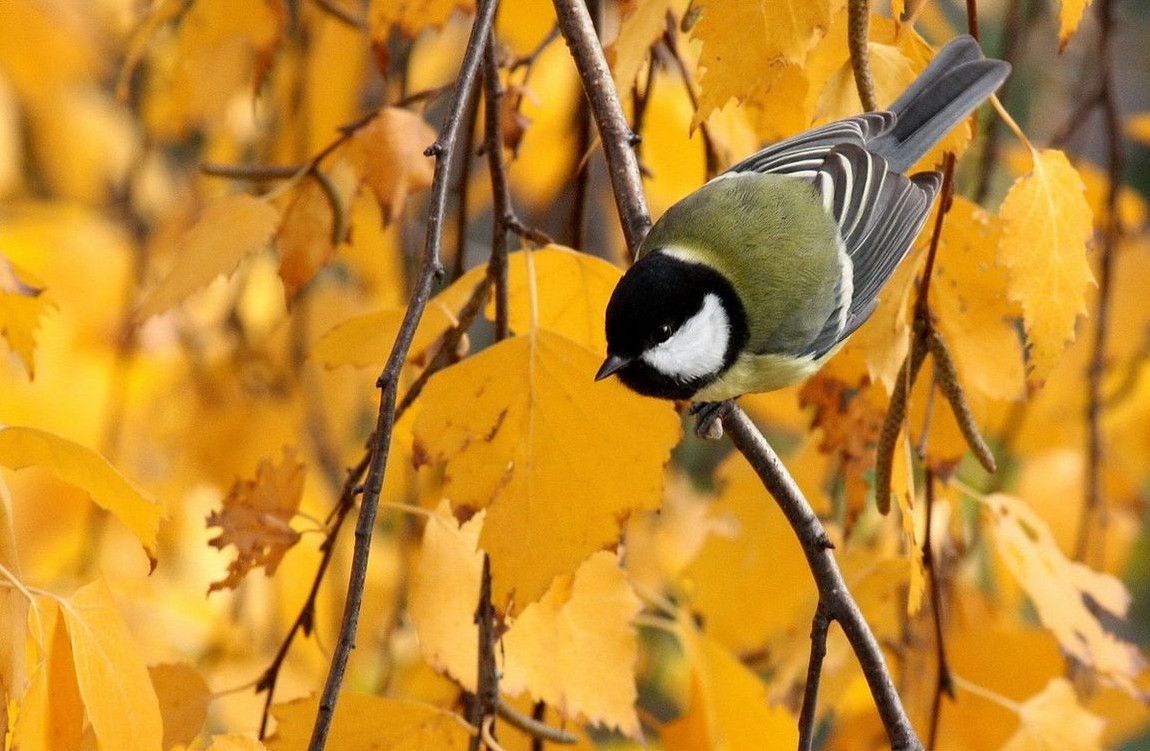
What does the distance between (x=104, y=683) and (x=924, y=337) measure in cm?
59

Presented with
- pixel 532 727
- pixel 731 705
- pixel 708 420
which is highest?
pixel 708 420

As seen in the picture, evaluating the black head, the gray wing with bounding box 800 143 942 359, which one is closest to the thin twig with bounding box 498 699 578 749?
the black head

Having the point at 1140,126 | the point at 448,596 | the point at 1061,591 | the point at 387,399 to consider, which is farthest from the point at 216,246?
the point at 1140,126

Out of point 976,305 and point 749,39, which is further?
point 976,305

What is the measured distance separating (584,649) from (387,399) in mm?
388

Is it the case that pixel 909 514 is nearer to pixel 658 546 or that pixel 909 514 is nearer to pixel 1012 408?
pixel 1012 408

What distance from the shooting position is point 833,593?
2.62ft

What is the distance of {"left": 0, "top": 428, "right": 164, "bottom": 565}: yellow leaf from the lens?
757 millimetres

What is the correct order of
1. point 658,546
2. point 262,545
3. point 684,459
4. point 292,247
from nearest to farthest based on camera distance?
point 262,545 → point 292,247 → point 658,546 → point 684,459

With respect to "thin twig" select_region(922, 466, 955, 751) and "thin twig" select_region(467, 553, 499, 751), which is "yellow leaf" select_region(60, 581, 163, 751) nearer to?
"thin twig" select_region(467, 553, 499, 751)

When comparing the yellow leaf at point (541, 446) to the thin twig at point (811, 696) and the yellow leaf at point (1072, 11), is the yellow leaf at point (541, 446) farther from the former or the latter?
the yellow leaf at point (1072, 11)

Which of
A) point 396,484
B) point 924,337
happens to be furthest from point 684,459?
point 924,337

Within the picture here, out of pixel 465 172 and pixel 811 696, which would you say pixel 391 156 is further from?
pixel 811 696

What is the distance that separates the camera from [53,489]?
2.37 metres
